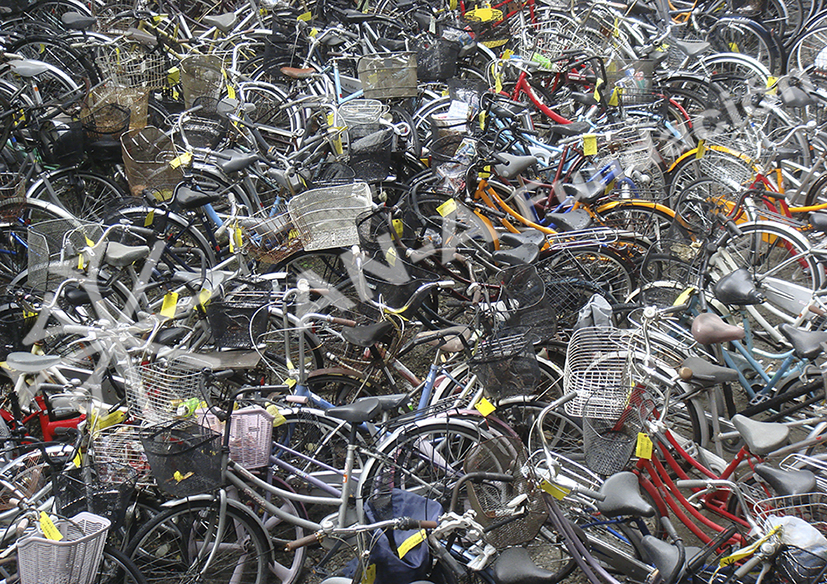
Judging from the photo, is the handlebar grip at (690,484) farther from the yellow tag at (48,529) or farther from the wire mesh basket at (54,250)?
the wire mesh basket at (54,250)

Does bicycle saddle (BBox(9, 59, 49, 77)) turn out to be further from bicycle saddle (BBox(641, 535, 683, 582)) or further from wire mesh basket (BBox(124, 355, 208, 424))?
bicycle saddle (BBox(641, 535, 683, 582))

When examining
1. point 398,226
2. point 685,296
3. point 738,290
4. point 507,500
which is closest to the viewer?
point 507,500

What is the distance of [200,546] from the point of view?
12.1 ft

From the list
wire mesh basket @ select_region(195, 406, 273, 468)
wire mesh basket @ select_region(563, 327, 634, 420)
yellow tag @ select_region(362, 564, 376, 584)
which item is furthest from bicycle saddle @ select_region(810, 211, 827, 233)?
wire mesh basket @ select_region(195, 406, 273, 468)

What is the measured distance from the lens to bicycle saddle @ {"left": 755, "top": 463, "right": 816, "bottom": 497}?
9.89ft

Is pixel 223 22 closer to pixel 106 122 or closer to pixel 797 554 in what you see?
pixel 106 122

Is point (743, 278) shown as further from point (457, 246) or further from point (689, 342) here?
point (457, 246)

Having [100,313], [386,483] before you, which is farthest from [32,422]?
[386,483]

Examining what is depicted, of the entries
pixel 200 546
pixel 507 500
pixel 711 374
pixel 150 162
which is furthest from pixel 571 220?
pixel 150 162

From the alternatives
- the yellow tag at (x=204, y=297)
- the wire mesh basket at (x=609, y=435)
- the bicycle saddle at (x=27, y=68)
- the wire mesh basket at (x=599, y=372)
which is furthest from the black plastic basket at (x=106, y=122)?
the wire mesh basket at (x=609, y=435)

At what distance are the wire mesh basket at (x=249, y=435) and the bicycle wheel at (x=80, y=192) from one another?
10.3 feet

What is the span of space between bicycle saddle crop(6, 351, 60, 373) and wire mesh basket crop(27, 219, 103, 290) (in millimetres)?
920

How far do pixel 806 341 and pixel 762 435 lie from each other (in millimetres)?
863

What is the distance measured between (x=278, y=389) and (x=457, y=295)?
5.69 feet
